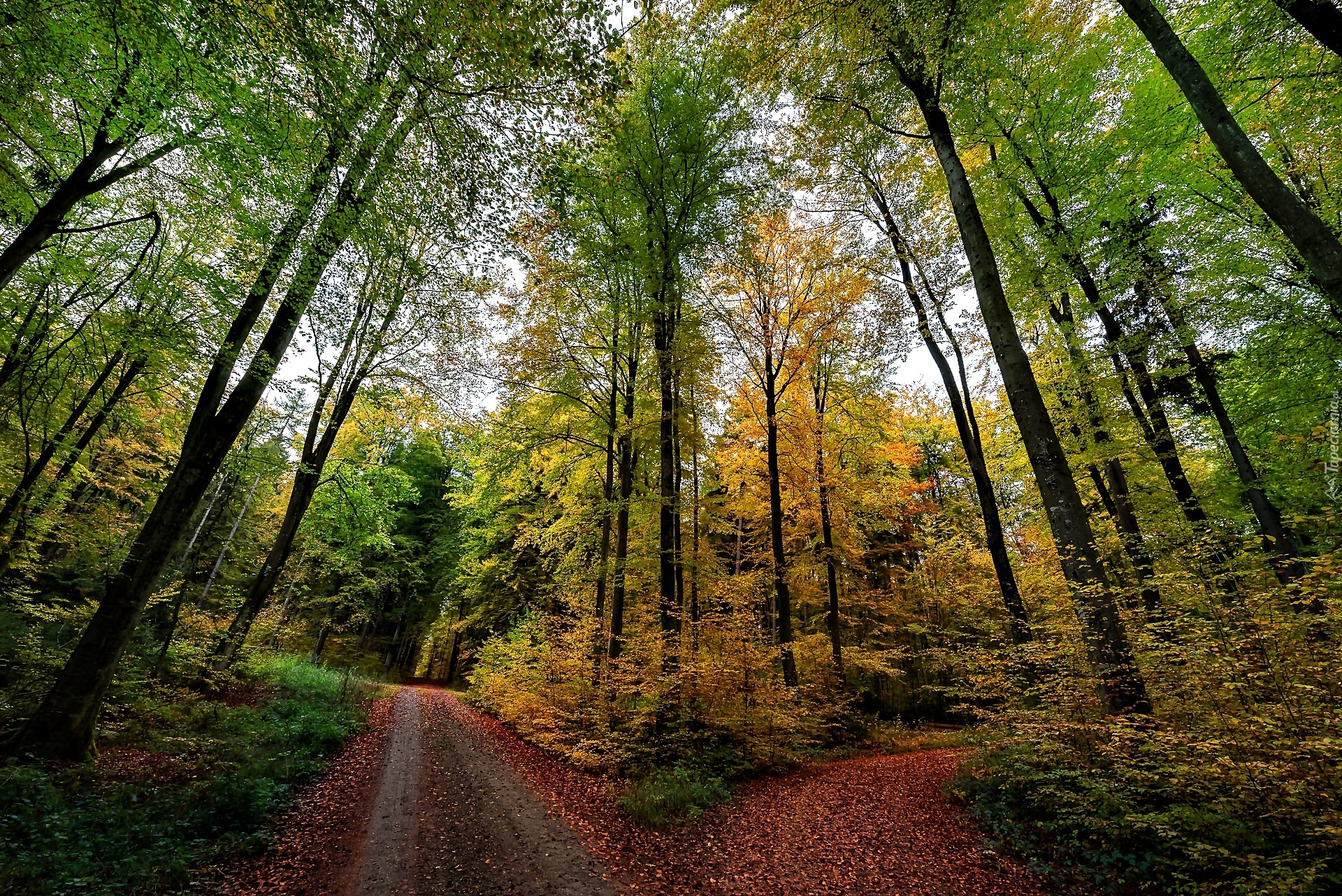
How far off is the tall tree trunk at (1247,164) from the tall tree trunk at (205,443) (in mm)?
7978

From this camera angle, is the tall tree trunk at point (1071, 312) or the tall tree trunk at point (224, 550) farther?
the tall tree trunk at point (224, 550)

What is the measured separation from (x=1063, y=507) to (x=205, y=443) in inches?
440

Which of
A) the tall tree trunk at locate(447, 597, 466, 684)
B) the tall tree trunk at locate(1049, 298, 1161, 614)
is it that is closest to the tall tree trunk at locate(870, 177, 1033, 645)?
the tall tree trunk at locate(1049, 298, 1161, 614)

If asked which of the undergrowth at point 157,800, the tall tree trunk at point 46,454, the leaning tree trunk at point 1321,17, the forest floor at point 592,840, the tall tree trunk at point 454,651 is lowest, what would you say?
the forest floor at point 592,840

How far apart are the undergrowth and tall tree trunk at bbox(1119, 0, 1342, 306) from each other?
35.3ft

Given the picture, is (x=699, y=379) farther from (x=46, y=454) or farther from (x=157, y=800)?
(x=46, y=454)

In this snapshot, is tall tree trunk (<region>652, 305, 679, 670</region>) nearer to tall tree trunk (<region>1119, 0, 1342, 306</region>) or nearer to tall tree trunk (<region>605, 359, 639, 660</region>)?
tall tree trunk (<region>605, 359, 639, 660</region>)

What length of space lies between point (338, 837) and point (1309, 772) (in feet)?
31.1

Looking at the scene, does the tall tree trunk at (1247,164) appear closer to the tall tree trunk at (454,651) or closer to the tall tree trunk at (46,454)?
the tall tree trunk at (46,454)

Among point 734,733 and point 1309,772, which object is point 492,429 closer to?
point 734,733

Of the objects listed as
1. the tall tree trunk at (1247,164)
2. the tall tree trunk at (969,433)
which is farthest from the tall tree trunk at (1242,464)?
the tall tree trunk at (1247,164)

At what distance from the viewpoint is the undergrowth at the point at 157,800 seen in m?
3.88

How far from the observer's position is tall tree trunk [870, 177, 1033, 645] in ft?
29.0

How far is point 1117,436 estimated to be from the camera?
924 centimetres
